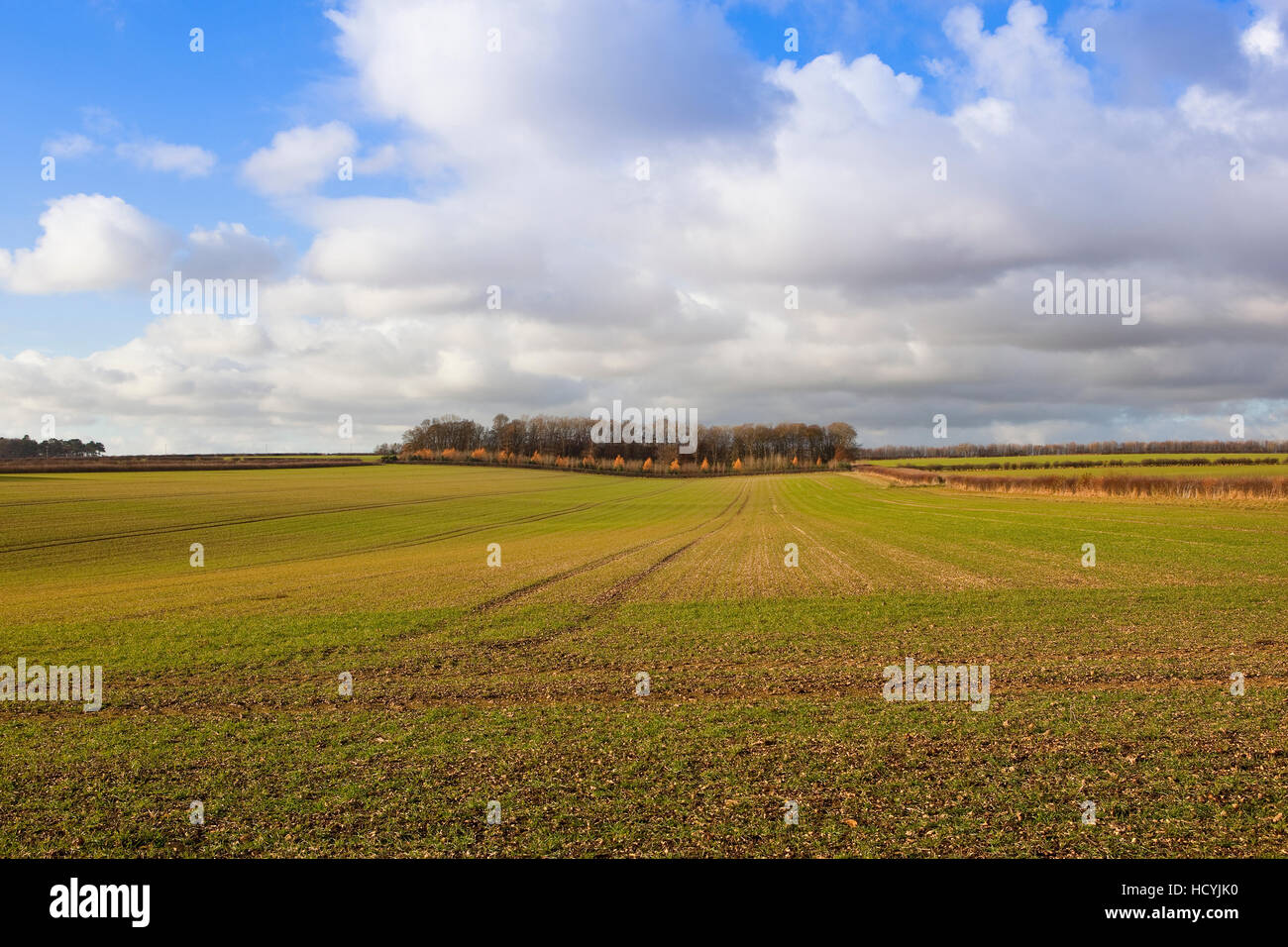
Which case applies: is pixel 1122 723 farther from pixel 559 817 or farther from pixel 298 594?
pixel 298 594

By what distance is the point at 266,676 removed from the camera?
47.9 ft

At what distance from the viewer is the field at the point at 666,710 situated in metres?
7.95

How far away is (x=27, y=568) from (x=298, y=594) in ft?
61.5

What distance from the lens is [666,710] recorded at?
12.0 m

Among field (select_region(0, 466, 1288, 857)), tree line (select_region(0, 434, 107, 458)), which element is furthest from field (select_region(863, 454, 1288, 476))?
tree line (select_region(0, 434, 107, 458))

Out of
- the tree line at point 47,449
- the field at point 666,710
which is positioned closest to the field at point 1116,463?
the field at point 666,710

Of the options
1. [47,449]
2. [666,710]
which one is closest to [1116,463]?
[666,710]

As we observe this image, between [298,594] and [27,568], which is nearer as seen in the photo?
[298,594]

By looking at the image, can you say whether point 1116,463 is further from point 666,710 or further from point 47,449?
point 47,449

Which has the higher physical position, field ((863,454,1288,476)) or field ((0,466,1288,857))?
field ((863,454,1288,476))

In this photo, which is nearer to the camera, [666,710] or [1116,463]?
[666,710]

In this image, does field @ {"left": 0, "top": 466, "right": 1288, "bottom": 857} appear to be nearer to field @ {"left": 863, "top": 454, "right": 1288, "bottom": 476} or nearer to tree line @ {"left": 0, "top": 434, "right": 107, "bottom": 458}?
field @ {"left": 863, "top": 454, "right": 1288, "bottom": 476}

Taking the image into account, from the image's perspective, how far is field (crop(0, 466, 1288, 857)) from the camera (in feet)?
26.1
